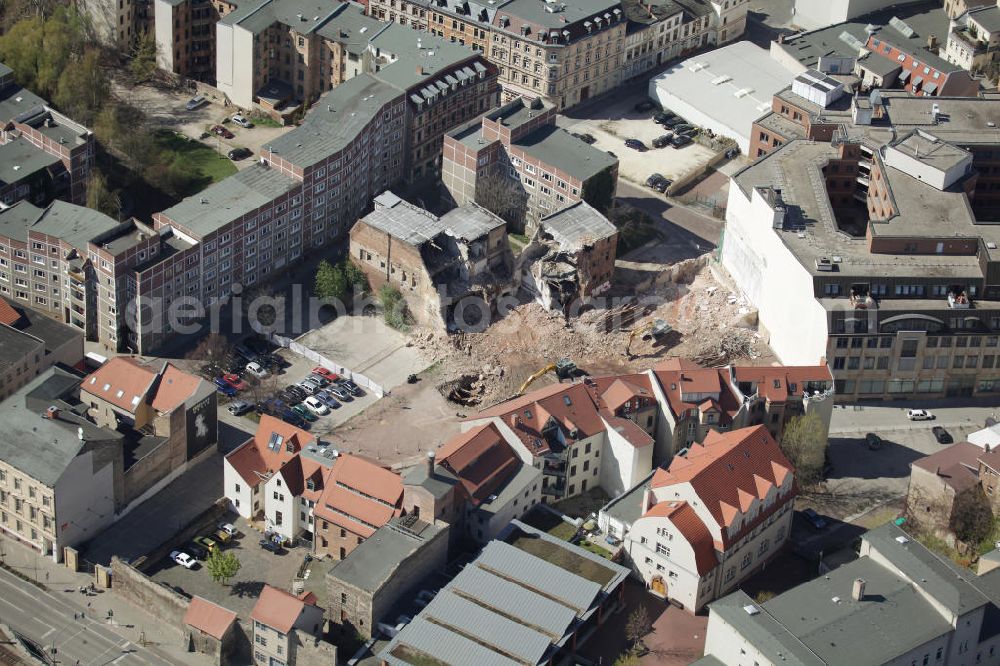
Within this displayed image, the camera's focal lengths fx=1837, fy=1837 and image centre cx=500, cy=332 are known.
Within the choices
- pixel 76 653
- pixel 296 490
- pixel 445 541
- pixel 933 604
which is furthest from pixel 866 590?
A: pixel 76 653

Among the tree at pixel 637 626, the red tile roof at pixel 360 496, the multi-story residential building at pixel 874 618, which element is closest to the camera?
the multi-story residential building at pixel 874 618

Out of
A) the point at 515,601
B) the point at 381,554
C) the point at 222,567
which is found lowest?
the point at 222,567

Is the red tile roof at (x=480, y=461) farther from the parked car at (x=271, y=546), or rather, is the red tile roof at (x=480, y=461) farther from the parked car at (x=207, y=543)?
the parked car at (x=207, y=543)

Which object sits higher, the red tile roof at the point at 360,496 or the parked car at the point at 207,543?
the red tile roof at the point at 360,496

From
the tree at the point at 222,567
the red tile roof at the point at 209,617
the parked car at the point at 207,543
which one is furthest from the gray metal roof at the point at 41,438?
the red tile roof at the point at 209,617

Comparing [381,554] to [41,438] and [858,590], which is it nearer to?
[41,438]

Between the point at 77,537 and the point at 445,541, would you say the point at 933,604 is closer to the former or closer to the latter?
the point at 445,541

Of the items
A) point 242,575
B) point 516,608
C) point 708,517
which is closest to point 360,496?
point 242,575
